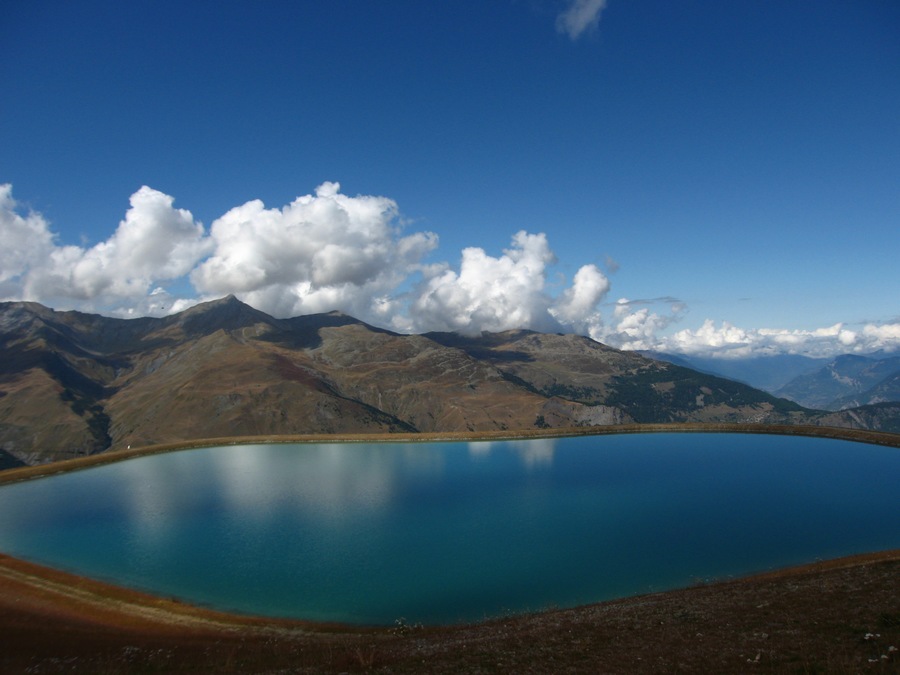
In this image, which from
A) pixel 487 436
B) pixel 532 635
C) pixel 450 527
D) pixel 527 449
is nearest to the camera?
pixel 532 635

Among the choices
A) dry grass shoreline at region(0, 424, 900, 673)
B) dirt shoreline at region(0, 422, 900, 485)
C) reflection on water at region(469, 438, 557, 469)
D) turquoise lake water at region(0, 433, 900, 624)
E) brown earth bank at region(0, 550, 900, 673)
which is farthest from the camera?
dirt shoreline at region(0, 422, 900, 485)

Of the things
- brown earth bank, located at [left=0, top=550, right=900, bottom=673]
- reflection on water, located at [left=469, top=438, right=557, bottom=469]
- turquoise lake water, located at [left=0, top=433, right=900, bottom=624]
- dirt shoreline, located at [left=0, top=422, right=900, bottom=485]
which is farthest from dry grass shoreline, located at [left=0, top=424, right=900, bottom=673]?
dirt shoreline, located at [left=0, top=422, right=900, bottom=485]

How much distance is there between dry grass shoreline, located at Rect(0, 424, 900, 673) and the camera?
65.5ft

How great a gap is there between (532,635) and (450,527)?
30.4 meters

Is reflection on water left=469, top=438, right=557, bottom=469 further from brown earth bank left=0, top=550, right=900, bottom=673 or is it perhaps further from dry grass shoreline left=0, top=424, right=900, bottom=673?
brown earth bank left=0, top=550, right=900, bottom=673

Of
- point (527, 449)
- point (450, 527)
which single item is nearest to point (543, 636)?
point (450, 527)

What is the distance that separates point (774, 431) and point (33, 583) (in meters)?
152

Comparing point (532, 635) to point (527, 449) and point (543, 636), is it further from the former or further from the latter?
point (527, 449)

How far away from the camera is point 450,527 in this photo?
55781 mm

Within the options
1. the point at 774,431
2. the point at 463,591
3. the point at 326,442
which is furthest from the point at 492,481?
the point at 774,431

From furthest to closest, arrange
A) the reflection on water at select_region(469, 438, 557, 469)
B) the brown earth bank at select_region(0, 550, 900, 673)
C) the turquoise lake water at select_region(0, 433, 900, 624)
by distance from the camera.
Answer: the reflection on water at select_region(469, 438, 557, 469), the turquoise lake water at select_region(0, 433, 900, 624), the brown earth bank at select_region(0, 550, 900, 673)

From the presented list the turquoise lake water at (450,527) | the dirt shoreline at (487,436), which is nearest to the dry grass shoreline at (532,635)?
the turquoise lake water at (450,527)

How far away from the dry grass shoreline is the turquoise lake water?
4153 mm

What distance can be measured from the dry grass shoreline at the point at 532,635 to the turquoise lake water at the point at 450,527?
4.15 metres
